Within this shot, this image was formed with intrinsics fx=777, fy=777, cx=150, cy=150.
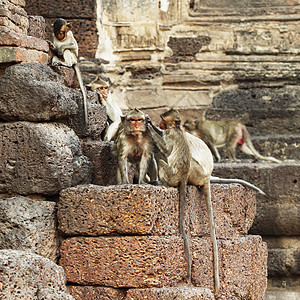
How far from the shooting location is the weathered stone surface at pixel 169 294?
648cm

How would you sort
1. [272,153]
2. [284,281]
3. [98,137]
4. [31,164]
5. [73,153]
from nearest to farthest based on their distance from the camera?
[31,164]
[73,153]
[98,137]
[284,281]
[272,153]

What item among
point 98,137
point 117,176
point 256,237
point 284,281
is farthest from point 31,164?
point 284,281

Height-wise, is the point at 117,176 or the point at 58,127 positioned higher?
the point at 58,127

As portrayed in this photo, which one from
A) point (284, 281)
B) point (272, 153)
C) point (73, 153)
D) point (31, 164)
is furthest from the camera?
point (272, 153)

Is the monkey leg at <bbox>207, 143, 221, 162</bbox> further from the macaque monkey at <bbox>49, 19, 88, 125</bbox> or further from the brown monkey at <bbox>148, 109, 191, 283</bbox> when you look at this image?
the brown monkey at <bbox>148, 109, 191, 283</bbox>

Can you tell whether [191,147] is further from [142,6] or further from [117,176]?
[142,6]

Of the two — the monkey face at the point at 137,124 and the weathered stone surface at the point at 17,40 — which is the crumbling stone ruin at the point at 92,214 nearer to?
the weathered stone surface at the point at 17,40

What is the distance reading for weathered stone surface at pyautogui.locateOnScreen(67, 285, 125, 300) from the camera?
21.9 feet

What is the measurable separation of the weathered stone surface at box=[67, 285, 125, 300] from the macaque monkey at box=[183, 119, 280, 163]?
5121 millimetres

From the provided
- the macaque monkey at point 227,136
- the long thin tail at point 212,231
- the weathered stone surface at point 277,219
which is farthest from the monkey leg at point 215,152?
the long thin tail at point 212,231

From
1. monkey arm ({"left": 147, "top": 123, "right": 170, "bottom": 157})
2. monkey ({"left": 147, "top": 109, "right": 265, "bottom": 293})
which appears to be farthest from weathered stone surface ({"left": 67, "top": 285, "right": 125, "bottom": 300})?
monkey arm ({"left": 147, "top": 123, "right": 170, "bottom": 157})

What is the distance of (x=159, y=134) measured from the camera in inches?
292

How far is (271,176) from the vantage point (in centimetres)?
1038

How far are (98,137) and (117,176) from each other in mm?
1002
